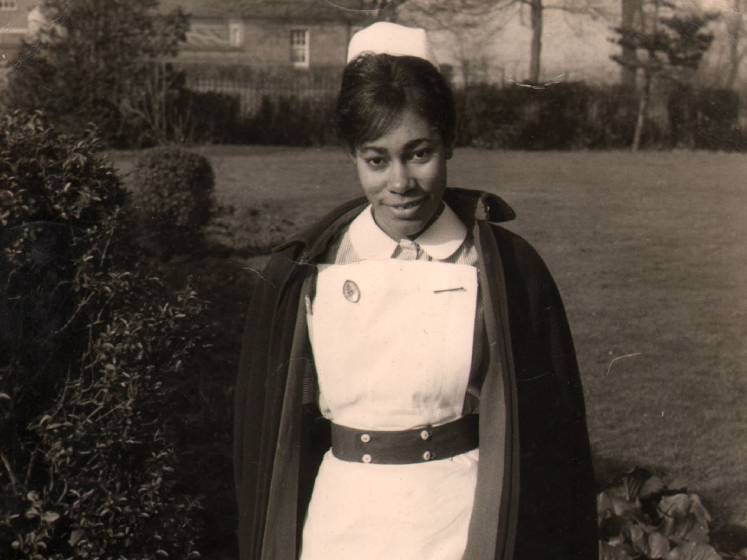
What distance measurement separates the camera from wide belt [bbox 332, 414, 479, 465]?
2016mm

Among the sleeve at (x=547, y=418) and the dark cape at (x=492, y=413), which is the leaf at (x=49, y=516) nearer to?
the dark cape at (x=492, y=413)

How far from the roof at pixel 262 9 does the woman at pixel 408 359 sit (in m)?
4.58

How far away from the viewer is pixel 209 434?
14.1ft

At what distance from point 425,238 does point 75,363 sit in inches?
52.2

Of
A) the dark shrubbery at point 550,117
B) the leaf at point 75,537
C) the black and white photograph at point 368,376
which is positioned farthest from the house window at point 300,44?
the leaf at point 75,537

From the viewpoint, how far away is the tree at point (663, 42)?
5570mm

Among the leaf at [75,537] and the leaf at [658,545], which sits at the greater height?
the leaf at [75,537]

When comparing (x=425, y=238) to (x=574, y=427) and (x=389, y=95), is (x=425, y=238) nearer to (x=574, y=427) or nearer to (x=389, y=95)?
(x=389, y=95)

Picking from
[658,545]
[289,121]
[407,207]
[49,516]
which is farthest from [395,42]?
[289,121]

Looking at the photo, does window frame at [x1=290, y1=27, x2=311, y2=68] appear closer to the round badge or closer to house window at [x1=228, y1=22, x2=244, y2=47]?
house window at [x1=228, y1=22, x2=244, y2=47]

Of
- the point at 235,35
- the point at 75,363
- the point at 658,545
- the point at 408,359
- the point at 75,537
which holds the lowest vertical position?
the point at 658,545

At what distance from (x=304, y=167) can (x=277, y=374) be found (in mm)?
6876

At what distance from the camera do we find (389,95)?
6.36 feet

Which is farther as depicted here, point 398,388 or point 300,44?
point 300,44
